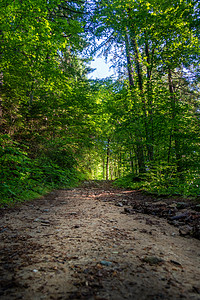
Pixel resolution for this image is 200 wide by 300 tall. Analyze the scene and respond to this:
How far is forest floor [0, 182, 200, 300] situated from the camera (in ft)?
3.93

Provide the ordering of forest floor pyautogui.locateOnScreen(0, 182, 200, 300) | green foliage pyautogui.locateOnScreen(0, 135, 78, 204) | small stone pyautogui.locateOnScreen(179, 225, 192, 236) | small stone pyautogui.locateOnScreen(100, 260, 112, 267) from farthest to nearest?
green foliage pyautogui.locateOnScreen(0, 135, 78, 204) → small stone pyautogui.locateOnScreen(179, 225, 192, 236) → small stone pyautogui.locateOnScreen(100, 260, 112, 267) → forest floor pyautogui.locateOnScreen(0, 182, 200, 300)

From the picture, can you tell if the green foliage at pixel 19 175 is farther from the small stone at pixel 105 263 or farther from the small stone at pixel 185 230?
the small stone at pixel 185 230

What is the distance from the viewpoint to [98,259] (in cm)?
167

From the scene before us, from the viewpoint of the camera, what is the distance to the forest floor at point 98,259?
1197 mm

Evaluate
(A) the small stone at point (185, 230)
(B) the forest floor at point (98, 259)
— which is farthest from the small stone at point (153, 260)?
(A) the small stone at point (185, 230)

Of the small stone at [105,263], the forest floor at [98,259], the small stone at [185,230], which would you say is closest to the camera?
the forest floor at [98,259]

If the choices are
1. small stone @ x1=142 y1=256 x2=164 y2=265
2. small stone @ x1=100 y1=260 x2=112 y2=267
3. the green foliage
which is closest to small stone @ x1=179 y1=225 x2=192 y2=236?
small stone @ x1=142 y1=256 x2=164 y2=265

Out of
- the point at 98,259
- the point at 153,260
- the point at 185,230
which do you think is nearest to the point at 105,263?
the point at 98,259

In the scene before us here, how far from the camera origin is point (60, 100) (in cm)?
896

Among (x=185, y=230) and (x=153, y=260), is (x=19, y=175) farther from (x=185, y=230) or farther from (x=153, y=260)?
(x=185, y=230)

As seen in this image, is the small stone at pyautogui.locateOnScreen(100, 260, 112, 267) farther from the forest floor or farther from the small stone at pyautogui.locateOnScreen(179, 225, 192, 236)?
the small stone at pyautogui.locateOnScreen(179, 225, 192, 236)

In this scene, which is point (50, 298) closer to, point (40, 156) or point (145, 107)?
point (40, 156)

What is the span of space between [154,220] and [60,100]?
7715 millimetres

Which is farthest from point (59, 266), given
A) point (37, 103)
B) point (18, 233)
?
point (37, 103)
